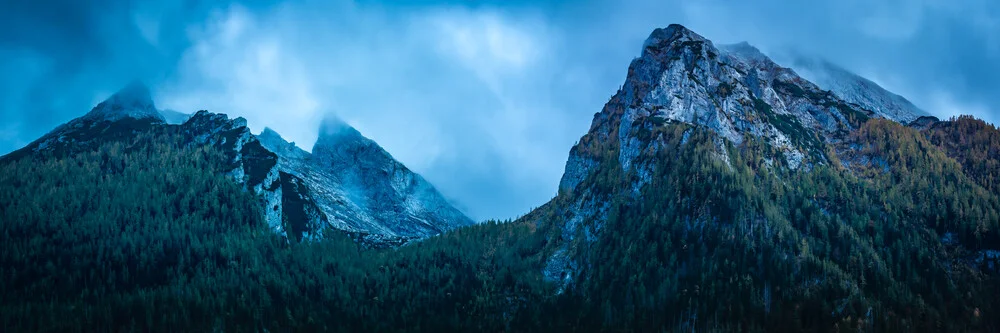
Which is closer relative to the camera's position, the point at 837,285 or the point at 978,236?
the point at 837,285

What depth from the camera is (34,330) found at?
174625 mm

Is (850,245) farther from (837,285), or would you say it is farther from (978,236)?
(978,236)

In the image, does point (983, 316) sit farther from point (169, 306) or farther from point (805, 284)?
point (169, 306)

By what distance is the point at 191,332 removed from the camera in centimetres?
18362

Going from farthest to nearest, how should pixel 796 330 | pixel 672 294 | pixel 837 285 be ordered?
pixel 672 294 → pixel 837 285 → pixel 796 330

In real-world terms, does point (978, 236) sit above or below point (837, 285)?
above

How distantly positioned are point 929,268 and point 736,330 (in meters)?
60.9

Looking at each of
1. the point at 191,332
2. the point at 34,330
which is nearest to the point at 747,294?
the point at 191,332

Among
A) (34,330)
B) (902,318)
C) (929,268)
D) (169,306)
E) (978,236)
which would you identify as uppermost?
(978,236)

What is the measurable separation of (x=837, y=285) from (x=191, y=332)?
546ft

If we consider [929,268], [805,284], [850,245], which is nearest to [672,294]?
[805,284]

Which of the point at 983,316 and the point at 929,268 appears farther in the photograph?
the point at 929,268

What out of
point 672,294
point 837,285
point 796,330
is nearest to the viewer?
point 796,330

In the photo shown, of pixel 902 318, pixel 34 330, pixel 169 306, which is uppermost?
pixel 902 318
